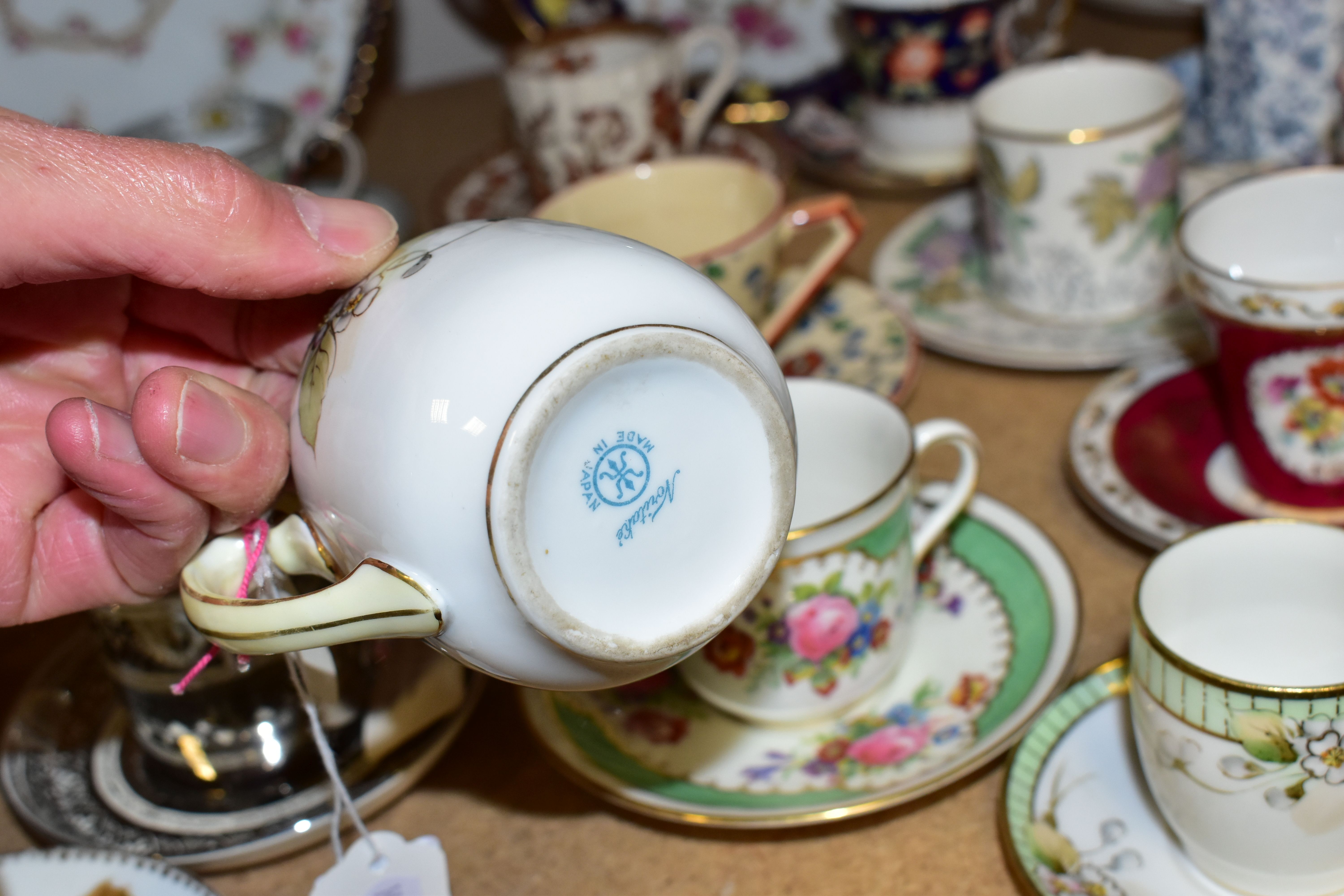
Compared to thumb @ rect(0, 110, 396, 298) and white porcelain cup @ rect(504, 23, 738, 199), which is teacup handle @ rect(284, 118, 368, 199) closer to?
white porcelain cup @ rect(504, 23, 738, 199)

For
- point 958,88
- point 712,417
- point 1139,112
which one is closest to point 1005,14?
point 958,88

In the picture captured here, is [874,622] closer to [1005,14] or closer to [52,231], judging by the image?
[52,231]

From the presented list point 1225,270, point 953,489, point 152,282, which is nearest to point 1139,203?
point 1225,270

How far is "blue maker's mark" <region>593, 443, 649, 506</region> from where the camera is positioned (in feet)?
1.18

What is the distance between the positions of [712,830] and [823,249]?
0.44 m

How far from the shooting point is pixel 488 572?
35cm

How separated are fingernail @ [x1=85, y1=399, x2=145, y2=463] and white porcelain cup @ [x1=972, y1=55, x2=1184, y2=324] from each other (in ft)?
2.00

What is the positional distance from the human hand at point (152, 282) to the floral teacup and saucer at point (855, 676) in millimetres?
214

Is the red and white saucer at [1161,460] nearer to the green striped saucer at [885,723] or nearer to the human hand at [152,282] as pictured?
the green striped saucer at [885,723]

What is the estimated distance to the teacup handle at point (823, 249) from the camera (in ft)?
2.71

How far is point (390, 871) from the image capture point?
0.51 m

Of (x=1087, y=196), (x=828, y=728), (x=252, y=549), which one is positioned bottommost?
(x=828, y=728)

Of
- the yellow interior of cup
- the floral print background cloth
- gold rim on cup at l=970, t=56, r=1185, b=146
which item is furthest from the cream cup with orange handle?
the floral print background cloth

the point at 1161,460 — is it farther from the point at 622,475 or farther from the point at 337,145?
the point at 337,145
